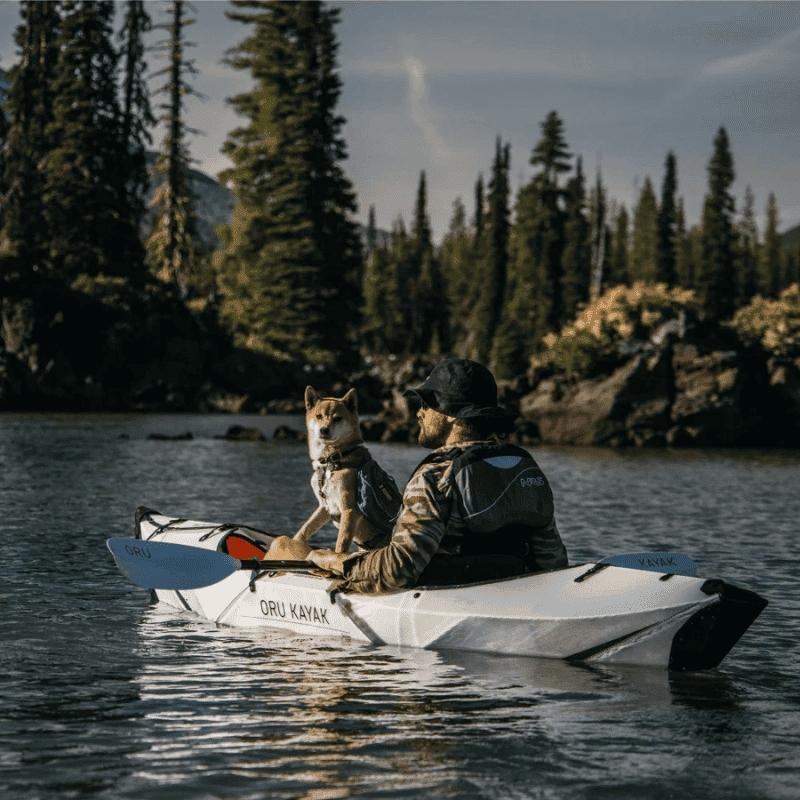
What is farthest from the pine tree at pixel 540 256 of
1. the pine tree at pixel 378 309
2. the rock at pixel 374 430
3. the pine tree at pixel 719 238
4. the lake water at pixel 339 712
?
the lake water at pixel 339 712

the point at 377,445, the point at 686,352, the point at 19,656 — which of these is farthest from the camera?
the point at 686,352

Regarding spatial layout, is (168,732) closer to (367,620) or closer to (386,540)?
(367,620)

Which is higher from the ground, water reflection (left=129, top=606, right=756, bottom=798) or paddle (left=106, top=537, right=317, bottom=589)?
paddle (left=106, top=537, right=317, bottom=589)

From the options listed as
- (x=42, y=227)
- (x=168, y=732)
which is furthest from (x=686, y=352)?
(x=168, y=732)

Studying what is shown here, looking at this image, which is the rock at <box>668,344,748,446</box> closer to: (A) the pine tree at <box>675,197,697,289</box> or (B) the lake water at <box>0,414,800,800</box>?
(B) the lake water at <box>0,414,800,800</box>

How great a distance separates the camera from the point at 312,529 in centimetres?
1003

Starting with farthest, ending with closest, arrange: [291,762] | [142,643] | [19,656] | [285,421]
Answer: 1. [285,421]
2. [142,643]
3. [19,656]
4. [291,762]

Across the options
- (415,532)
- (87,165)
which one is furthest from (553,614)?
(87,165)

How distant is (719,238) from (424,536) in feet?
243

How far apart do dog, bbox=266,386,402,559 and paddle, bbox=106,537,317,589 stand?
1.15ft

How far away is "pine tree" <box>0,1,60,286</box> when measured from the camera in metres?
54.5

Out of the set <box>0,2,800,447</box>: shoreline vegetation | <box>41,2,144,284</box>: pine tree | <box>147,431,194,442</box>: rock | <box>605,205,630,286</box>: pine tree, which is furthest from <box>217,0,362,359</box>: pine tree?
<box>605,205,630,286</box>: pine tree

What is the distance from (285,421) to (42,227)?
1521 centimetres

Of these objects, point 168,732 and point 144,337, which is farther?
point 144,337
